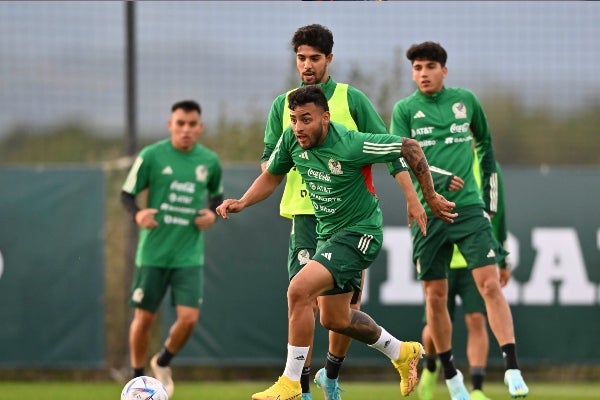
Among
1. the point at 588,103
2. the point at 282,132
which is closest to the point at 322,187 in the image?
the point at 282,132

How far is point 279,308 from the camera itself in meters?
13.3

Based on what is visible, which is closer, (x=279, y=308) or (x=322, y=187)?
(x=322, y=187)

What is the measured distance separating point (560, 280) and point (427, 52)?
4.28m

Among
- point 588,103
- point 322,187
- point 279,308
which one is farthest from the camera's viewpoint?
point 588,103

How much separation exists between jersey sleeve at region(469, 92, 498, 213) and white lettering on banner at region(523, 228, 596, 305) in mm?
3308

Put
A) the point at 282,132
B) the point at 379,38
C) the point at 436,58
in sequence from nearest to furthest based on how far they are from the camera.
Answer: the point at 282,132 < the point at 436,58 < the point at 379,38

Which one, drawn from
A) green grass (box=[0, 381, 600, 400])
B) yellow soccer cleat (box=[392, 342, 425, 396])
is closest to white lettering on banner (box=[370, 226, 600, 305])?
green grass (box=[0, 381, 600, 400])

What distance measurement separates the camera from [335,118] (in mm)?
8867

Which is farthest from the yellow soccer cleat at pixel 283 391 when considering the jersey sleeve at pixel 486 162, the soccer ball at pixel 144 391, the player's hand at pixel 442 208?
the jersey sleeve at pixel 486 162

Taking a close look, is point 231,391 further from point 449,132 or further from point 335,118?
point 335,118

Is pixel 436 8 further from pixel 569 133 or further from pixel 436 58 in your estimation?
pixel 436 58

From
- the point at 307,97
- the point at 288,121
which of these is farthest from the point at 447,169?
the point at 307,97

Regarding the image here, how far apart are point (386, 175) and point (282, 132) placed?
472cm

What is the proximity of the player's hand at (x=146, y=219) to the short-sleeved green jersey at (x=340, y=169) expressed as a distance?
3252mm
